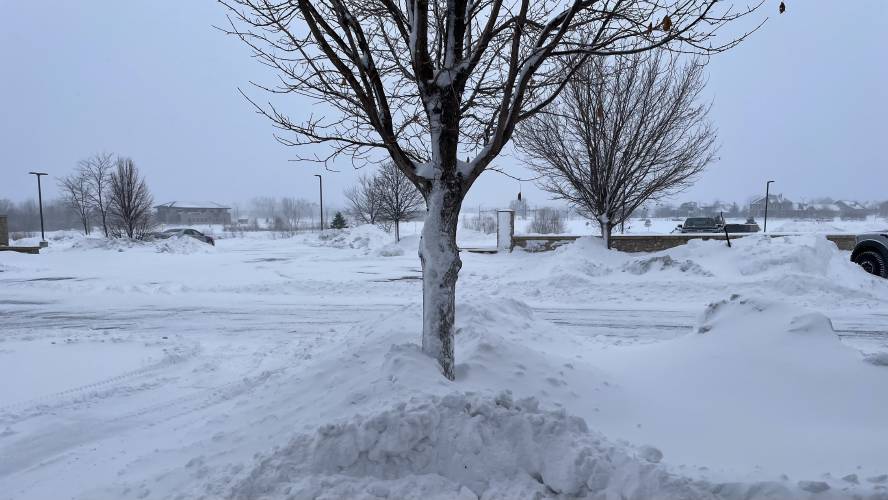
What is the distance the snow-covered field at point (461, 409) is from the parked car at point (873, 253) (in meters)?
4.47

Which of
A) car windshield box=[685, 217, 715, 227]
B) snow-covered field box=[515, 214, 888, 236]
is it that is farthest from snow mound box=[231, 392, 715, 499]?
snow-covered field box=[515, 214, 888, 236]

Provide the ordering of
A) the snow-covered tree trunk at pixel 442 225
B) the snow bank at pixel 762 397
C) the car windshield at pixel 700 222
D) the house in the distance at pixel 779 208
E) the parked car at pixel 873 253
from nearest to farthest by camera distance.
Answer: the snow bank at pixel 762 397 → the snow-covered tree trunk at pixel 442 225 → the parked car at pixel 873 253 → the car windshield at pixel 700 222 → the house in the distance at pixel 779 208

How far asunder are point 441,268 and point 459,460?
5.13 feet

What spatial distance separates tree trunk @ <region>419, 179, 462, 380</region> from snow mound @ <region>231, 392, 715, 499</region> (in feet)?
2.64

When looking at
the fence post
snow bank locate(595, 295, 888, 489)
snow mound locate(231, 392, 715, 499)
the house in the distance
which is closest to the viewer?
snow mound locate(231, 392, 715, 499)

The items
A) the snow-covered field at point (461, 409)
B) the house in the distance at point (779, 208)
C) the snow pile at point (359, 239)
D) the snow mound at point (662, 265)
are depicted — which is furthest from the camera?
the house in the distance at point (779, 208)

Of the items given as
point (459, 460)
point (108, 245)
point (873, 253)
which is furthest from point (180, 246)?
point (873, 253)

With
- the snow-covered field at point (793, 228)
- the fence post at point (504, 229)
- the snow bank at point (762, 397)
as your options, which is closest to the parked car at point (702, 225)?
the snow-covered field at point (793, 228)

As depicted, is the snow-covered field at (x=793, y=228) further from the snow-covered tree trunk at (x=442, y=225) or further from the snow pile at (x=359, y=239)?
the snow-covered tree trunk at (x=442, y=225)

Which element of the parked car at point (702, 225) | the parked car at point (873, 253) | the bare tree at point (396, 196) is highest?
the bare tree at point (396, 196)

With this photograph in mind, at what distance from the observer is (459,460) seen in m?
3.06

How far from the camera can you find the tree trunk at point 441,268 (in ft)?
13.4

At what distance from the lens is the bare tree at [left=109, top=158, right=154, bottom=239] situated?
1209 inches

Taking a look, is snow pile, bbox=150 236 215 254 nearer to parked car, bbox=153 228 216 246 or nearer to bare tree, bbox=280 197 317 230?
parked car, bbox=153 228 216 246
